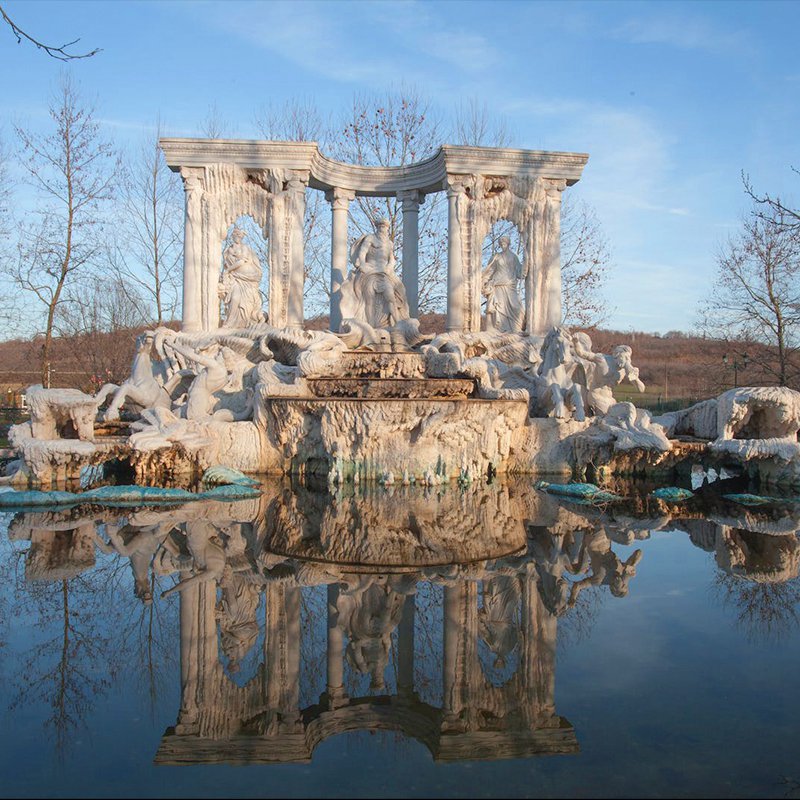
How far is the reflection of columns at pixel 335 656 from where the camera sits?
3.57m

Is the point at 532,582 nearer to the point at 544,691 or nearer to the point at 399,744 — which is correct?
the point at 544,691

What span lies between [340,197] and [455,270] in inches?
116

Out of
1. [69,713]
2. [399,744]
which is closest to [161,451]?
[69,713]

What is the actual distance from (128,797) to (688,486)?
866cm

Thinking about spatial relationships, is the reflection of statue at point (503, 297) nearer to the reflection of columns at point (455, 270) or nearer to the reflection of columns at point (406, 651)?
the reflection of columns at point (455, 270)

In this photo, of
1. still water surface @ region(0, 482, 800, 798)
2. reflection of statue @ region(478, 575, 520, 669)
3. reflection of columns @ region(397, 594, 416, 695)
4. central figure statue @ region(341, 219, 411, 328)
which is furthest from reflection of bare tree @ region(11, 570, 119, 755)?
central figure statue @ region(341, 219, 411, 328)

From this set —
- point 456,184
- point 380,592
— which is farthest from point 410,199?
point 380,592

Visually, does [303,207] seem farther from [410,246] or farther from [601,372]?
[601,372]

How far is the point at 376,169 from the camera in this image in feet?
49.4

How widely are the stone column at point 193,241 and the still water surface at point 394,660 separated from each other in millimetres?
7417

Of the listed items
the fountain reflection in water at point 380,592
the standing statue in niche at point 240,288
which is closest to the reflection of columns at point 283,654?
the fountain reflection in water at point 380,592

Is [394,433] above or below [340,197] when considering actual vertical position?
below

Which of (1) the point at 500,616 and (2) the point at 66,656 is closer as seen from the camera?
(2) the point at 66,656

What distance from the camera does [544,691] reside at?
3537mm
